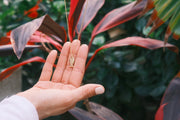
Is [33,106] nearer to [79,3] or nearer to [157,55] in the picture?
[79,3]

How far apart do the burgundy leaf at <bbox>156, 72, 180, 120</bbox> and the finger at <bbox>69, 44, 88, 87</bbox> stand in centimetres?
34

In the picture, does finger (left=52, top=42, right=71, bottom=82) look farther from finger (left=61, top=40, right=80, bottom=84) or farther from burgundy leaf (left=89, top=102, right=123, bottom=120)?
burgundy leaf (left=89, top=102, right=123, bottom=120)

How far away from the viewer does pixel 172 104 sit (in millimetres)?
732

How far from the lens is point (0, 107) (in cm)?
58

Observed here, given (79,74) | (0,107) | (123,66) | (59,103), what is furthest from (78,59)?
(123,66)

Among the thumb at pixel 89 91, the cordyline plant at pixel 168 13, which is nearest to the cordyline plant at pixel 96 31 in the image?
the cordyline plant at pixel 168 13

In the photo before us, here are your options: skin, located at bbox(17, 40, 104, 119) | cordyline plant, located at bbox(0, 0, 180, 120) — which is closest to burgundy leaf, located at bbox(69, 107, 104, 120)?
cordyline plant, located at bbox(0, 0, 180, 120)

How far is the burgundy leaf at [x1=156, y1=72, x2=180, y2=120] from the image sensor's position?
0.70m

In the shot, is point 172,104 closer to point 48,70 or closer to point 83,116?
point 83,116

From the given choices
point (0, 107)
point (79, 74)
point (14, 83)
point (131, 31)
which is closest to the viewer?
point (0, 107)

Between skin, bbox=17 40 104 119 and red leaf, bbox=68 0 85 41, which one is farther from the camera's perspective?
red leaf, bbox=68 0 85 41

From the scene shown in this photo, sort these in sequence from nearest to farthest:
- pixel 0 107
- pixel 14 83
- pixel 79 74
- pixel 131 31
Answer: pixel 0 107
pixel 79 74
pixel 14 83
pixel 131 31

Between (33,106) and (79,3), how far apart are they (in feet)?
1.46

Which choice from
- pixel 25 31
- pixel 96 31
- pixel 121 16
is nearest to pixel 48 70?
pixel 25 31
